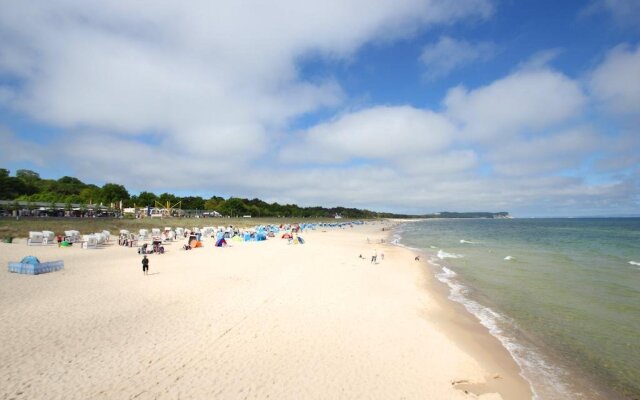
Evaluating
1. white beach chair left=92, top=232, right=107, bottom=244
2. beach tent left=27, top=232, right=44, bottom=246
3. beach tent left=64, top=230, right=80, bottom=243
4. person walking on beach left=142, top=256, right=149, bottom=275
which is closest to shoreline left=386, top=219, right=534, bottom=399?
person walking on beach left=142, top=256, right=149, bottom=275

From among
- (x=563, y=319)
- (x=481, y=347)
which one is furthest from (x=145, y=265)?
(x=563, y=319)

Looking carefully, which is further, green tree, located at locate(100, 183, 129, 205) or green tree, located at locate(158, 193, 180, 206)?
green tree, located at locate(158, 193, 180, 206)

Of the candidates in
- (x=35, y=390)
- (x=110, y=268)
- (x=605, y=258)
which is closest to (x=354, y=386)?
(x=35, y=390)

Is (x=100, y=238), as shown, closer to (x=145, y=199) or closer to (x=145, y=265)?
(x=145, y=265)

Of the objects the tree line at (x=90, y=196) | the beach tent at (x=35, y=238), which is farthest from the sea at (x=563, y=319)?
the tree line at (x=90, y=196)

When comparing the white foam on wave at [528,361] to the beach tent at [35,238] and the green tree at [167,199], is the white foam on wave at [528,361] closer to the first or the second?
the beach tent at [35,238]

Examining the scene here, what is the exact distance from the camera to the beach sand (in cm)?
633

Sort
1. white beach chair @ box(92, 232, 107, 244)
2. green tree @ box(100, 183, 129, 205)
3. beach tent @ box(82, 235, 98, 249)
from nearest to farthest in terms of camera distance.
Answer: beach tent @ box(82, 235, 98, 249) → white beach chair @ box(92, 232, 107, 244) → green tree @ box(100, 183, 129, 205)

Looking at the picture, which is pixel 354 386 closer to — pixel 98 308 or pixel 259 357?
pixel 259 357

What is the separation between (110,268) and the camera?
16859 mm

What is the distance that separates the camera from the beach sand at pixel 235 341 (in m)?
6.33

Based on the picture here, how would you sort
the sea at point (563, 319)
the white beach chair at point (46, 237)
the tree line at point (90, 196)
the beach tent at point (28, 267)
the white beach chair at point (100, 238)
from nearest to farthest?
the sea at point (563, 319), the beach tent at point (28, 267), the white beach chair at point (46, 237), the white beach chair at point (100, 238), the tree line at point (90, 196)

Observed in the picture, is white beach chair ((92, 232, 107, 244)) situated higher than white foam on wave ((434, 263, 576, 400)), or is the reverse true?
white beach chair ((92, 232, 107, 244))

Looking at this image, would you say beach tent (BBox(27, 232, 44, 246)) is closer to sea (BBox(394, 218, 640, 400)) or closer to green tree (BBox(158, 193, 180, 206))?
sea (BBox(394, 218, 640, 400))
